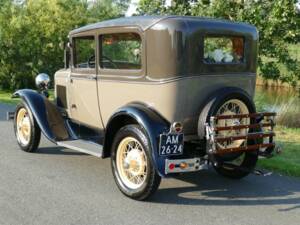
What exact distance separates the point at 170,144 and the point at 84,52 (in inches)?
96.5

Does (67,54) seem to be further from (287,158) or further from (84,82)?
(287,158)

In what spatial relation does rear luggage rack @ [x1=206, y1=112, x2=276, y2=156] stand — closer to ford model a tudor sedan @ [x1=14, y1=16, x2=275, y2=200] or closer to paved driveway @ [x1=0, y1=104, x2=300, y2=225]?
ford model a tudor sedan @ [x1=14, y1=16, x2=275, y2=200]

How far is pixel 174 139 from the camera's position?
4719 mm

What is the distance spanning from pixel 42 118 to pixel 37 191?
64.1 inches

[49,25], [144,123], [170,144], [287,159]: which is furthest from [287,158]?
[49,25]

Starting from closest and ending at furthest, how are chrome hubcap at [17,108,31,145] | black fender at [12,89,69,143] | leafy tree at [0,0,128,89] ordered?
black fender at [12,89,69,143], chrome hubcap at [17,108,31,145], leafy tree at [0,0,128,89]

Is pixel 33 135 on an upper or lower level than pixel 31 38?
lower

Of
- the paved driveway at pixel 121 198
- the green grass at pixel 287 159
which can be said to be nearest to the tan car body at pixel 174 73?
the paved driveway at pixel 121 198

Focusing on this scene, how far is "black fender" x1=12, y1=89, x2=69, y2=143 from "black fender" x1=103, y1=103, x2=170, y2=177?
123 centimetres

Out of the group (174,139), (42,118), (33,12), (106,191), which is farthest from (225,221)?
(33,12)

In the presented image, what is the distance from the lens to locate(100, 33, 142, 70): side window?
17.7 feet

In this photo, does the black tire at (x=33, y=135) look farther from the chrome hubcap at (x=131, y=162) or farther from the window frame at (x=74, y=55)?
the chrome hubcap at (x=131, y=162)

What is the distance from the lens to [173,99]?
495 centimetres

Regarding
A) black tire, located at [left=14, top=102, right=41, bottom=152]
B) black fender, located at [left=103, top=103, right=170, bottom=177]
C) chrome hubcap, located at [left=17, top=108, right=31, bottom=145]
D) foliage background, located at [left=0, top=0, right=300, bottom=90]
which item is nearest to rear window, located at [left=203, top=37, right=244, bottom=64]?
black fender, located at [left=103, top=103, right=170, bottom=177]
